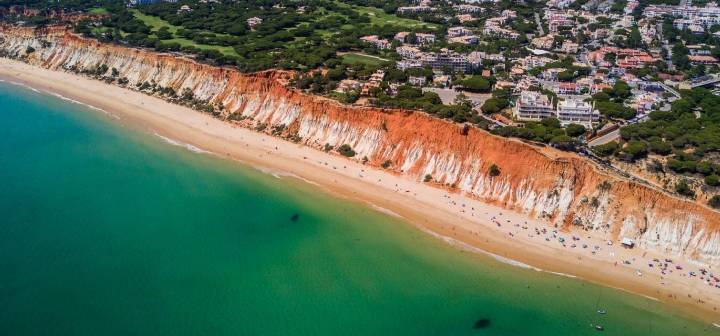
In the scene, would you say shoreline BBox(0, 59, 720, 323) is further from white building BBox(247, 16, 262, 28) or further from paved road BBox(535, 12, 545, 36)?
paved road BBox(535, 12, 545, 36)

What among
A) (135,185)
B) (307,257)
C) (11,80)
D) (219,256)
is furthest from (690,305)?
(11,80)

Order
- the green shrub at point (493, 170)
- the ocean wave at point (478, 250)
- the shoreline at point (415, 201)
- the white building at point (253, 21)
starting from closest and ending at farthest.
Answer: the shoreline at point (415, 201), the ocean wave at point (478, 250), the green shrub at point (493, 170), the white building at point (253, 21)

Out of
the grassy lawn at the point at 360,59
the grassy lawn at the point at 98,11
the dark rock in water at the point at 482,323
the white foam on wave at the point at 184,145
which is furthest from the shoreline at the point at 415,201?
the grassy lawn at the point at 98,11

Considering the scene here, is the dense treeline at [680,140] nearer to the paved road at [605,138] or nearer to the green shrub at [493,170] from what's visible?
the paved road at [605,138]

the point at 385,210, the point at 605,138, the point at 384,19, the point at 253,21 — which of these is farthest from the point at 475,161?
the point at 384,19

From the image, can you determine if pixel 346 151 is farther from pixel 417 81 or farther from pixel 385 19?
pixel 385 19

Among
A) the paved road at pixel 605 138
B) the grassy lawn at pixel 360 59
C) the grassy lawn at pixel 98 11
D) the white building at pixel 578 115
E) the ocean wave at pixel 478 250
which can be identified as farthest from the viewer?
the grassy lawn at pixel 98 11
